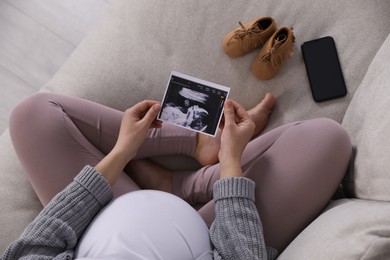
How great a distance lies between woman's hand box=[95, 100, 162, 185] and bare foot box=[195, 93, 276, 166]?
0.56 feet

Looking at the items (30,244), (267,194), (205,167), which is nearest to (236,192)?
(267,194)

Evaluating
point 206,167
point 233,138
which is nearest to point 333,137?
point 233,138

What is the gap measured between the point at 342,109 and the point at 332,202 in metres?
0.34

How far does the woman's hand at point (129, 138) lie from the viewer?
44.1 inches

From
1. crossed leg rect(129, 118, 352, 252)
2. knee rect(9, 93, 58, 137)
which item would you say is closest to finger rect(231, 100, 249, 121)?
crossed leg rect(129, 118, 352, 252)

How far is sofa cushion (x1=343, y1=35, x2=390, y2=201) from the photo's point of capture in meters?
1.04

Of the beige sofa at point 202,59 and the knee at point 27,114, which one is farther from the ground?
the beige sofa at point 202,59

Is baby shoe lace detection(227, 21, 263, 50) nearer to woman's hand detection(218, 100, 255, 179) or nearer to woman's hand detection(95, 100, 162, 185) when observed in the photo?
woman's hand detection(218, 100, 255, 179)

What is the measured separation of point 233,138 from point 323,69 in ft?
1.41

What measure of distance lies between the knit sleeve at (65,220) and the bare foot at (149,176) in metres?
0.22

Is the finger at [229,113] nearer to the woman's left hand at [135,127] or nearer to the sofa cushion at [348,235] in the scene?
the woman's left hand at [135,127]

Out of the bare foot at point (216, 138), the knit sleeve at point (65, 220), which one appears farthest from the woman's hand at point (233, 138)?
the knit sleeve at point (65, 220)

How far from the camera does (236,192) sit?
1.04 m

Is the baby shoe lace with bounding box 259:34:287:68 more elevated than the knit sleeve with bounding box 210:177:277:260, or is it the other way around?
the baby shoe lace with bounding box 259:34:287:68
